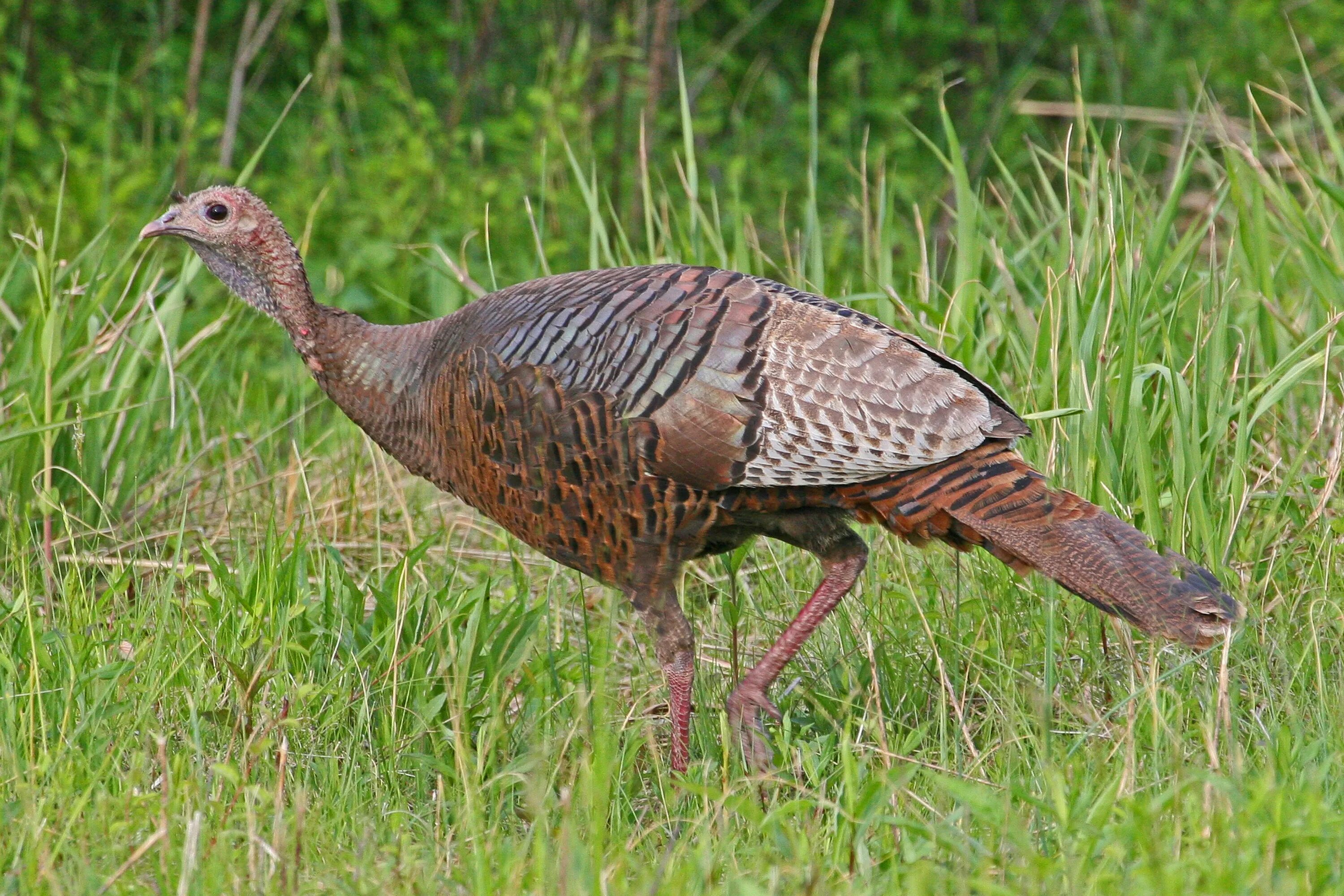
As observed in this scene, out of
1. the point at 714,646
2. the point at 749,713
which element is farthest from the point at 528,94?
the point at 749,713

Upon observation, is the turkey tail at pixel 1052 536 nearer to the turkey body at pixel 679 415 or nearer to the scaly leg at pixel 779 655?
the turkey body at pixel 679 415

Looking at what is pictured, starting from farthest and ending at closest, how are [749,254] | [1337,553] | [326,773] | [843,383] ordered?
[749,254], [1337,553], [843,383], [326,773]

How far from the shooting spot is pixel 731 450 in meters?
3.49

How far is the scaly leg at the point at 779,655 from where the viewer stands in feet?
12.0

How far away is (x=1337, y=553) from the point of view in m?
3.89

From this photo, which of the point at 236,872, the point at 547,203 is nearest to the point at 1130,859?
the point at 236,872

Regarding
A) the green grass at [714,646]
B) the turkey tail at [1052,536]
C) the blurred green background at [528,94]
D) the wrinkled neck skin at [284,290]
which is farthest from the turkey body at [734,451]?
the blurred green background at [528,94]

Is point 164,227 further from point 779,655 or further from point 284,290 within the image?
point 779,655

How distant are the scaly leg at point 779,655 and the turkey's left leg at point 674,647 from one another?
113mm

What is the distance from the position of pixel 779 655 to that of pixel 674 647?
0.81ft

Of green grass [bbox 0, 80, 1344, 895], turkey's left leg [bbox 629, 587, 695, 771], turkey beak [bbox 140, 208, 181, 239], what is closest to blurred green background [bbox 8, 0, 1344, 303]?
green grass [bbox 0, 80, 1344, 895]

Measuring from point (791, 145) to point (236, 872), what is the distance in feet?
24.5

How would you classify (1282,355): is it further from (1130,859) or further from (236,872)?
(236,872)

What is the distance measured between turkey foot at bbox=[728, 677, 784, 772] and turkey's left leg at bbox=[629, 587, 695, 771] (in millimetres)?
112
